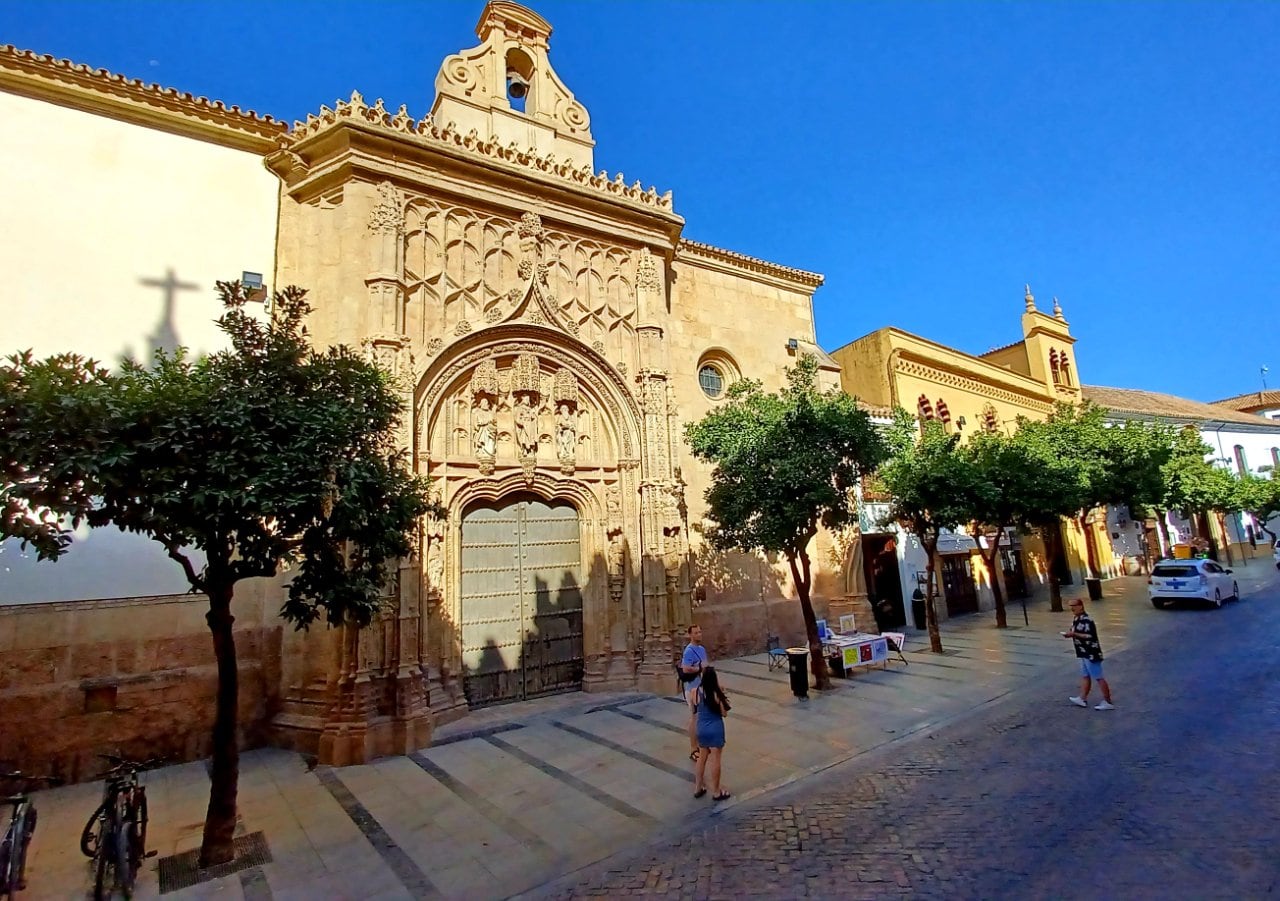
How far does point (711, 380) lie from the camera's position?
16.1 meters

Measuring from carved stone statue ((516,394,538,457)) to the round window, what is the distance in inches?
210

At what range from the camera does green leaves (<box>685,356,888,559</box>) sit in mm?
10695

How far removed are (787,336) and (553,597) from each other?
32.6 ft

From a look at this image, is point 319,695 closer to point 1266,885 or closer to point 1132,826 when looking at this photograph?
point 1132,826

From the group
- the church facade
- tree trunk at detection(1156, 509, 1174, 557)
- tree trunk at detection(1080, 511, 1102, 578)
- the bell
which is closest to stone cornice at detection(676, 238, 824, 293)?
the church facade

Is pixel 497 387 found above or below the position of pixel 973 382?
below

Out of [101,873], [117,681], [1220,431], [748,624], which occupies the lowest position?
[101,873]

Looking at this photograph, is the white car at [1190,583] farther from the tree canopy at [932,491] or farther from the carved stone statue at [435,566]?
the carved stone statue at [435,566]

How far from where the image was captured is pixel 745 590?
14.9 metres

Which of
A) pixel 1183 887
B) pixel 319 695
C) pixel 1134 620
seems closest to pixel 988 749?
pixel 1183 887

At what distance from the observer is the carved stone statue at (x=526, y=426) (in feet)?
38.4

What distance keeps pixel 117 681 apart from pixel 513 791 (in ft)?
19.5

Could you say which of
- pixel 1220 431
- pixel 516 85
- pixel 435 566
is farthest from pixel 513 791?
pixel 1220 431

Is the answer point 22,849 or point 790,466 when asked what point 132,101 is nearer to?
point 22,849
